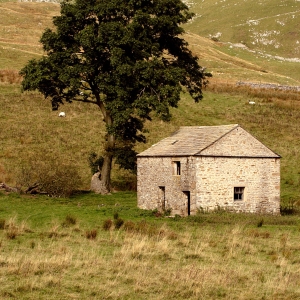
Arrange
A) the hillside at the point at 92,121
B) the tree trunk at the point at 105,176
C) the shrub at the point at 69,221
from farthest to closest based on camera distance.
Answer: the hillside at the point at 92,121 → the tree trunk at the point at 105,176 → the shrub at the point at 69,221

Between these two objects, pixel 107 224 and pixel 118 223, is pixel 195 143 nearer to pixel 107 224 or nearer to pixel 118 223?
pixel 118 223

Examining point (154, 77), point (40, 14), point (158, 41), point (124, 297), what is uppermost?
point (40, 14)

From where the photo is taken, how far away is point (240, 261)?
22266mm

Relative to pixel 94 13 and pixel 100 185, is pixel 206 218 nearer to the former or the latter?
pixel 100 185

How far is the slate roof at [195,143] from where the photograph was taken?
37562 mm

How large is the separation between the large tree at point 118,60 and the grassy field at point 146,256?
11.3 meters

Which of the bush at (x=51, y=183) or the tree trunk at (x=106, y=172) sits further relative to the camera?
the tree trunk at (x=106, y=172)

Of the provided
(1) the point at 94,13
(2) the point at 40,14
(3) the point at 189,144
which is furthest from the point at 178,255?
(2) the point at 40,14

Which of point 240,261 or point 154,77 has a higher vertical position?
point 154,77

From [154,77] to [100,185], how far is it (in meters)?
8.73

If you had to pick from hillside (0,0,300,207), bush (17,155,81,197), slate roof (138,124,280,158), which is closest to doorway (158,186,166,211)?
slate roof (138,124,280,158)

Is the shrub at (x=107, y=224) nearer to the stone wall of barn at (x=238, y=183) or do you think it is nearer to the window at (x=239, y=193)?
the stone wall of barn at (x=238, y=183)

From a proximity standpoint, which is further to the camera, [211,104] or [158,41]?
[211,104]

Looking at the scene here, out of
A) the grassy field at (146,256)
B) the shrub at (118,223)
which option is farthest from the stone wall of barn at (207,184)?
the shrub at (118,223)
